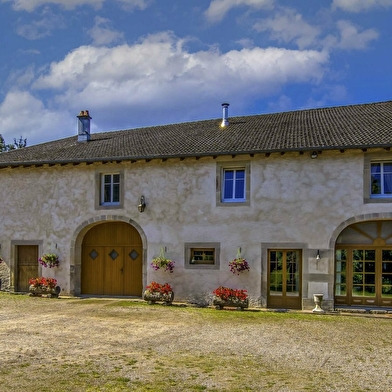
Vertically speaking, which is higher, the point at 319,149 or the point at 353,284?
the point at 319,149

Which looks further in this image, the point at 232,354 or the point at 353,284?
the point at 353,284

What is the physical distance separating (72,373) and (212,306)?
27.4 feet

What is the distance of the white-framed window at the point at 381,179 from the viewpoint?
45.4ft

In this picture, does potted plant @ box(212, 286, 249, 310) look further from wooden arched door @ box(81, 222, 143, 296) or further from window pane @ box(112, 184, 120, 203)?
window pane @ box(112, 184, 120, 203)

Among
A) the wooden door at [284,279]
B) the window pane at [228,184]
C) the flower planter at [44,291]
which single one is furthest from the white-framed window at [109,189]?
the wooden door at [284,279]

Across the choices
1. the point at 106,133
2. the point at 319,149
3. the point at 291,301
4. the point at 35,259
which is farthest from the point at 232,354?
the point at 106,133

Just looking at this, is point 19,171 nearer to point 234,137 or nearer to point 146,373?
point 234,137

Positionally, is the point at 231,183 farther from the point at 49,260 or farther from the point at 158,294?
the point at 49,260

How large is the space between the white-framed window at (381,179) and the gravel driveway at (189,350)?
3522mm

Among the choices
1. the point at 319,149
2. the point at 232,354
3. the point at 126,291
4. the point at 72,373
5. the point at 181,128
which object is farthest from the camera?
the point at 181,128

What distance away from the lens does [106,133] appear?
2266 cm

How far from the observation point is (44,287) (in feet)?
53.8

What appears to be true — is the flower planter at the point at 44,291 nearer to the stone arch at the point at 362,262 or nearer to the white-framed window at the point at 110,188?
the white-framed window at the point at 110,188

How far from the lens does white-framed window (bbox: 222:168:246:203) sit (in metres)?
15.1
